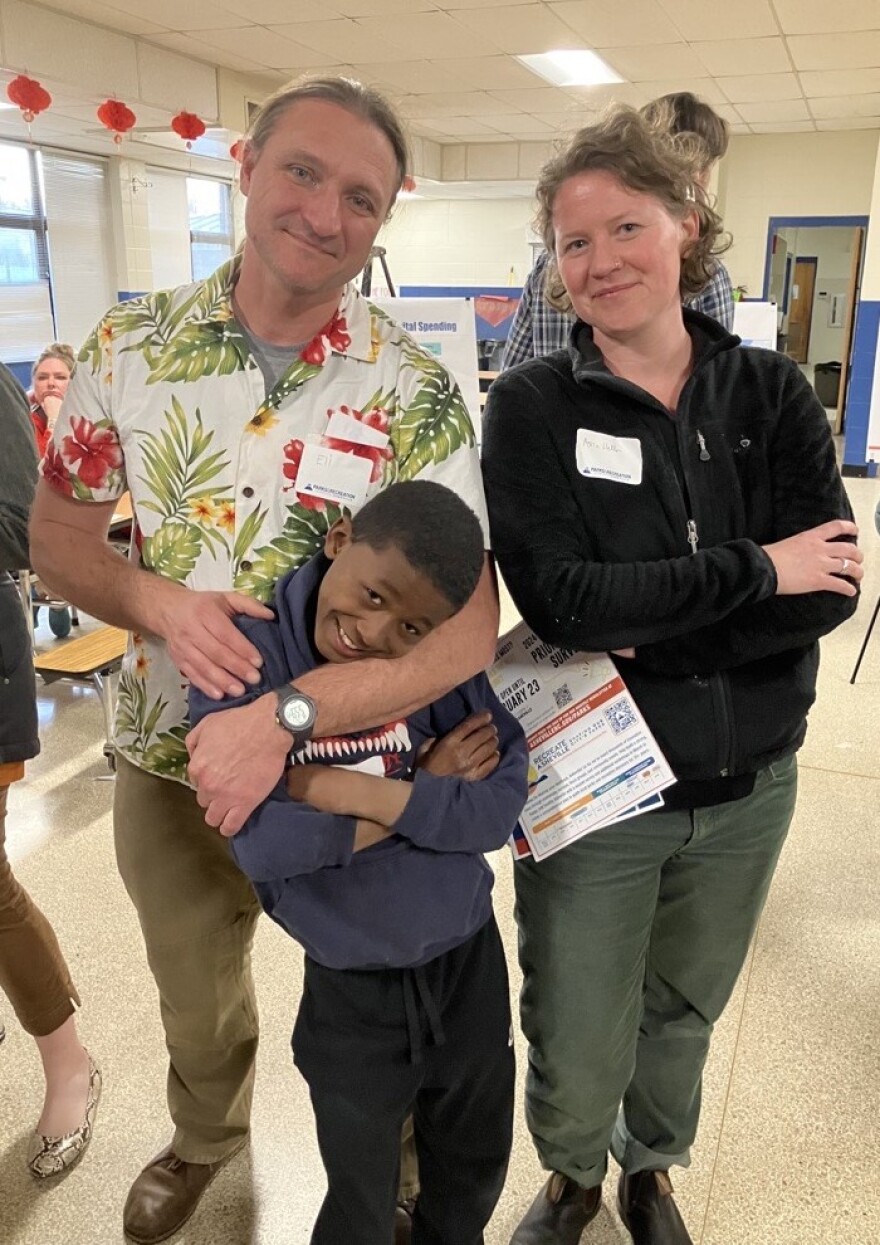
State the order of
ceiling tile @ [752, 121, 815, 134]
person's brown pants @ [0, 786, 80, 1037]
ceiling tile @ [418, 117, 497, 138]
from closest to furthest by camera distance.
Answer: person's brown pants @ [0, 786, 80, 1037], ceiling tile @ [752, 121, 815, 134], ceiling tile @ [418, 117, 497, 138]

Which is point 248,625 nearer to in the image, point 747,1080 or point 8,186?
point 747,1080

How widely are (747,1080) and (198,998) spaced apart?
118 cm

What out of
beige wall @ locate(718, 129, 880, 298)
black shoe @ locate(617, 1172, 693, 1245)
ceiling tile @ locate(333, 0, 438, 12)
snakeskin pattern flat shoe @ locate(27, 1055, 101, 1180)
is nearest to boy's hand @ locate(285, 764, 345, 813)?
black shoe @ locate(617, 1172, 693, 1245)

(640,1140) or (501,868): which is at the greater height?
(640,1140)

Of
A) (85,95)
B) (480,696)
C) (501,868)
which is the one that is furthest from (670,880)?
(85,95)

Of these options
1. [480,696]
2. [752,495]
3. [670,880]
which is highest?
[752,495]

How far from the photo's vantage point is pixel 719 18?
20.9ft

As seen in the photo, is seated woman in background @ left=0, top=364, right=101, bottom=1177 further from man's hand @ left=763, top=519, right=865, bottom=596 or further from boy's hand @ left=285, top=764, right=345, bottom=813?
man's hand @ left=763, top=519, right=865, bottom=596

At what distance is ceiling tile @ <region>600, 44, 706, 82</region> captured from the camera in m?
7.26

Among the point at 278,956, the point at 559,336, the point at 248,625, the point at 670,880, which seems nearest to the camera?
the point at 248,625

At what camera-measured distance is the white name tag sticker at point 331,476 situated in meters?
1.28

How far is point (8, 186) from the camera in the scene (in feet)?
31.8

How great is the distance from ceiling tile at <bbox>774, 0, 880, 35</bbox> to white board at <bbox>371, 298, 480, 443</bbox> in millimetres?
3927

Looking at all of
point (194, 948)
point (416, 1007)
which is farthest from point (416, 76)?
point (416, 1007)
